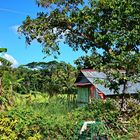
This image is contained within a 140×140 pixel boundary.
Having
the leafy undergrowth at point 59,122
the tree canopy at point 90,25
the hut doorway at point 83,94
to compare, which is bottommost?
the leafy undergrowth at point 59,122

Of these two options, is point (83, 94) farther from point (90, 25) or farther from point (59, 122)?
point (59, 122)

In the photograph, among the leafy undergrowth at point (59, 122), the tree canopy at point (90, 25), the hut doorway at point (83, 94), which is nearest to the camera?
the leafy undergrowth at point (59, 122)

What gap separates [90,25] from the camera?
44.3 feet

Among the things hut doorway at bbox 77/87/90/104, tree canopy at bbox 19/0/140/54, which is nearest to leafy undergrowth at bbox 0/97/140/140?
tree canopy at bbox 19/0/140/54

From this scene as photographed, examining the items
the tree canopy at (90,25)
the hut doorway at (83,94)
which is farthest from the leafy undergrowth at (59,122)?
the hut doorway at (83,94)

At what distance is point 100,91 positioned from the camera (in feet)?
73.3

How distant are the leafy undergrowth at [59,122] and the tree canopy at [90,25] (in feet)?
7.60

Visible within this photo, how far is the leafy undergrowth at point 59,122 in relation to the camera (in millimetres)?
8766

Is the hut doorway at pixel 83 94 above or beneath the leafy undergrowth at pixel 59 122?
above

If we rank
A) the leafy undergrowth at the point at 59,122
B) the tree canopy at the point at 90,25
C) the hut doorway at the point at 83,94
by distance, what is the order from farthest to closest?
1. the hut doorway at the point at 83,94
2. the tree canopy at the point at 90,25
3. the leafy undergrowth at the point at 59,122

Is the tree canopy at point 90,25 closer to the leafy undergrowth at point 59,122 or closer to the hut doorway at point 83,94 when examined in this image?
the leafy undergrowth at point 59,122

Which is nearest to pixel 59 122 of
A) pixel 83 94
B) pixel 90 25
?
pixel 90 25

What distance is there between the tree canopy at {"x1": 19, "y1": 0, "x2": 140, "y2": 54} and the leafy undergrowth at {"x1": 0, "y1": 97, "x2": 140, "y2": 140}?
2.32m

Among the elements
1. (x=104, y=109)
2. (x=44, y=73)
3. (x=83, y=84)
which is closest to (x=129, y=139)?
(x=104, y=109)
